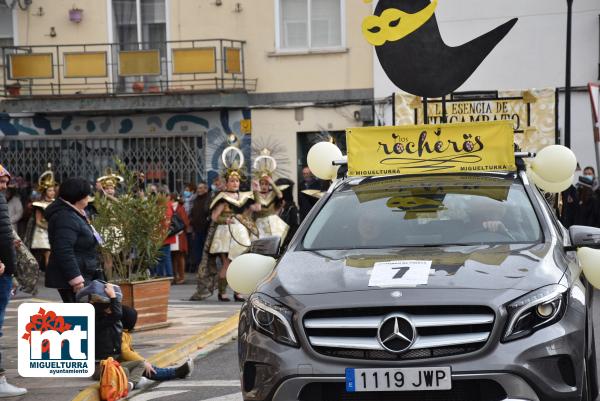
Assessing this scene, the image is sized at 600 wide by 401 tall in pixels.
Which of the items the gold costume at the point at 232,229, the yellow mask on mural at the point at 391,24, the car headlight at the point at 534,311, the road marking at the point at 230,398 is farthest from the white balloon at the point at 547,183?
the gold costume at the point at 232,229

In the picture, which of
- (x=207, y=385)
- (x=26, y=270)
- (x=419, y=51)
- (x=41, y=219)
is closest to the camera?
(x=207, y=385)

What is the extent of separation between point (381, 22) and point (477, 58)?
57.7 inches

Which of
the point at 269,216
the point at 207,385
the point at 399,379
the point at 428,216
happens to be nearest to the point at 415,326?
the point at 399,379

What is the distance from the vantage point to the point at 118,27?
27062 millimetres

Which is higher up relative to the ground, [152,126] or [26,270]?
[152,126]

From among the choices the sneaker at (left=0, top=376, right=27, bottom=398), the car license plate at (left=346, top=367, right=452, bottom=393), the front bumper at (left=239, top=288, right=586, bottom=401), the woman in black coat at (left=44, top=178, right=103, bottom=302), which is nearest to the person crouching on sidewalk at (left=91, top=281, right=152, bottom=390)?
the woman in black coat at (left=44, top=178, right=103, bottom=302)

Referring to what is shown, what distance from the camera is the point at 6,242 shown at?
9.02 meters

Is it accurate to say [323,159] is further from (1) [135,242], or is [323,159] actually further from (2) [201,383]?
(1) [135,242]

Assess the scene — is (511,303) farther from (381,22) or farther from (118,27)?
(118,27)

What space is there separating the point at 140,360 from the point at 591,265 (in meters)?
3.71

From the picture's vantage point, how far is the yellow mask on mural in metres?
12.9

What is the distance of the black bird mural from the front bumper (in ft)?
23.0

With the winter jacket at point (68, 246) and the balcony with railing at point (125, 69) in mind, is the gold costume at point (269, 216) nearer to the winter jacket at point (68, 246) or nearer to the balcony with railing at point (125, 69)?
the winter jacket at point (68, 246)

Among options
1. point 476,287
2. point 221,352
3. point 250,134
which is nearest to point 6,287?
point 221,352
